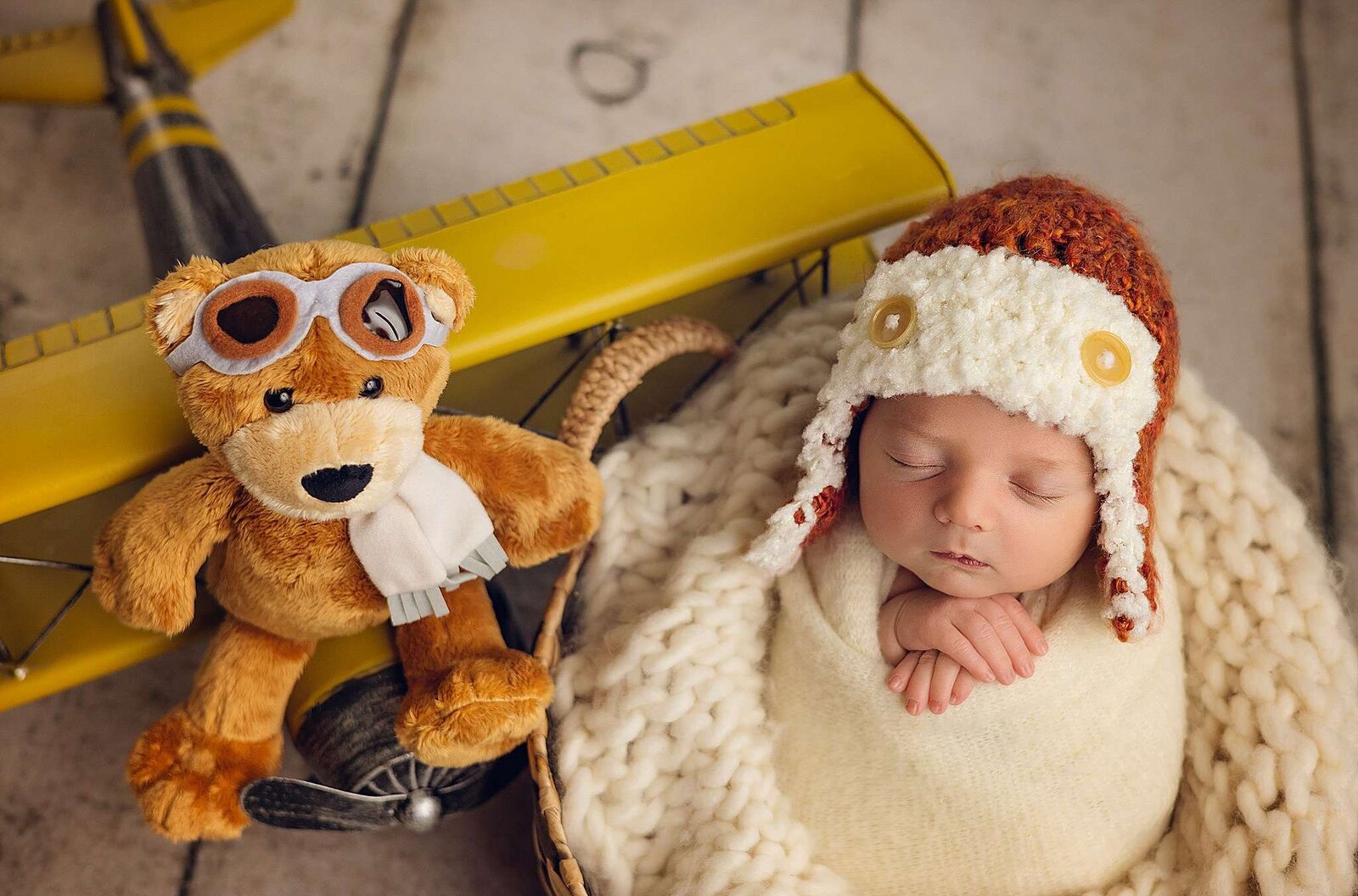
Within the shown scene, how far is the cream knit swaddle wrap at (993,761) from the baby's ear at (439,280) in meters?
0.35

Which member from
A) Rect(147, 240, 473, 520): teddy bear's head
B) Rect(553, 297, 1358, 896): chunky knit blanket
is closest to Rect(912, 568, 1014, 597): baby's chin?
Rect(553, 297, 1358, 896): chunky knit blanket

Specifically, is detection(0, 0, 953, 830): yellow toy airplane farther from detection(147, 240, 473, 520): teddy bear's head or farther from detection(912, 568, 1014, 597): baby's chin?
detection(912, 568, 1014, 597): baby's chin

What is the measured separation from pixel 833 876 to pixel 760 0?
1.16 meters

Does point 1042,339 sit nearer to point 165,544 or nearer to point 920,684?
point 920,684

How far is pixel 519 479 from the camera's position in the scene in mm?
778

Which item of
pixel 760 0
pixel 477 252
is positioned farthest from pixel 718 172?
pixel 760 0

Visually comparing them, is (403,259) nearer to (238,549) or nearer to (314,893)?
(238,549)

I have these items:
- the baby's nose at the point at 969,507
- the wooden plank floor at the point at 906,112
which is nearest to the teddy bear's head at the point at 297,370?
the baby's nose at the point at 969,507

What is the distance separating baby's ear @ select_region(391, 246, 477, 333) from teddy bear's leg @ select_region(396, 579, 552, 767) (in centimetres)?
23

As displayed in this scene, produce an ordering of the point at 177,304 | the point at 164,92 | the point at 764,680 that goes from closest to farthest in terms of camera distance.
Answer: the point at 177,304 → the point at 764,680 → the point at 164,92

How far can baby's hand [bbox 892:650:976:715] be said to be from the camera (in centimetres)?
77

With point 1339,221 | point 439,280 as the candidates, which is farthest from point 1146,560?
point 1339,221

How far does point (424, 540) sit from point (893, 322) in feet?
1.15

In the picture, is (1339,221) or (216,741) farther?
(1339,221)
